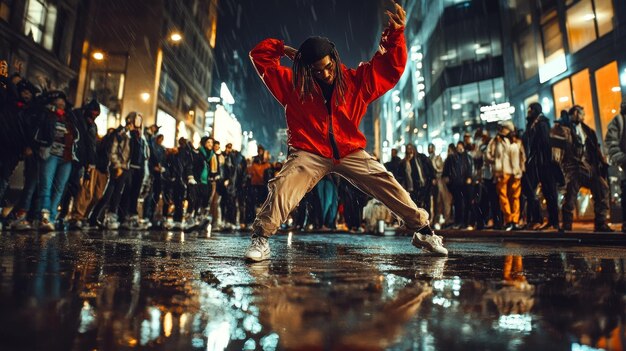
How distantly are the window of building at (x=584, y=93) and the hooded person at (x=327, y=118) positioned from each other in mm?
18426

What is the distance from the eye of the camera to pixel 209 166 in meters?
9.91

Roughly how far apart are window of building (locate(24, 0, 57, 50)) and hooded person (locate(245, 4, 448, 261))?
813 inches

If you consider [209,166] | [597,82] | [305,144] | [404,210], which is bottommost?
[404,210]

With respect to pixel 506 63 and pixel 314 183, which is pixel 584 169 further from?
pixel 506 63

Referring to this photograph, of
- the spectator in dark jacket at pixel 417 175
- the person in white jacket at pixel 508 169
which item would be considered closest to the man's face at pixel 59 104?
the spectator in dark jacket at pixel 417 175

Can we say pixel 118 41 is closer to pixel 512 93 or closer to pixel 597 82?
pixel 512 93

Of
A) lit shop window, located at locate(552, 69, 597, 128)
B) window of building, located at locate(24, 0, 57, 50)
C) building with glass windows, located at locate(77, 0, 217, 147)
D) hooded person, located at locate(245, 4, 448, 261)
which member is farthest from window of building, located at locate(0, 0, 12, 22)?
lit shop window, located at locate(552, 69, 597, 128)

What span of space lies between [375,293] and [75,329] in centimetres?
100

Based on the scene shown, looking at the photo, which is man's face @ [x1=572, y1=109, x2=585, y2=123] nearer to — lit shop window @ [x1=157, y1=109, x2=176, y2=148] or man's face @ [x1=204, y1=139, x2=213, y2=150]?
man's face @ [x1=204, y1=139, x2=213, y2=150]

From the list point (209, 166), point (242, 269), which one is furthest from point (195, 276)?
point (209, 166)

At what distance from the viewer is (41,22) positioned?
19172 mm

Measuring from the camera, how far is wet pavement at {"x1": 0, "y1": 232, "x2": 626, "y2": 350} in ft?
2.98

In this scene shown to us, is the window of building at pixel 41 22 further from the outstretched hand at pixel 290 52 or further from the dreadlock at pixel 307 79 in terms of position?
the dreadlock at pixel 307 79

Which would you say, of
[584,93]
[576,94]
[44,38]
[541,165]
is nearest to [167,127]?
[44,38]
